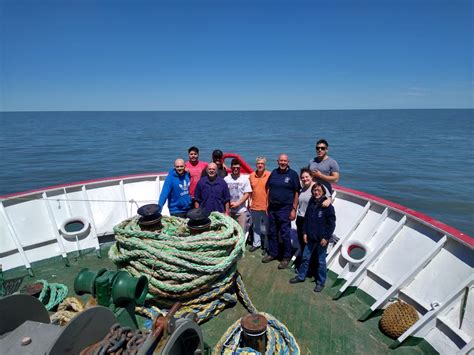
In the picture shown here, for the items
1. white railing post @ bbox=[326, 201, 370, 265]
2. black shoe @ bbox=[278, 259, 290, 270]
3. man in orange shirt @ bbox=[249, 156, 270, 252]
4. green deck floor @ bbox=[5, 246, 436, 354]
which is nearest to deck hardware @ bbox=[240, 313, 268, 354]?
green deck floor @ bbox=[5, 246, 436, 354]

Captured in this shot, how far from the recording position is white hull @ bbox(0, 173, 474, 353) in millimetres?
3008

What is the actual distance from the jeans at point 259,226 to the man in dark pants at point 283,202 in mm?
266

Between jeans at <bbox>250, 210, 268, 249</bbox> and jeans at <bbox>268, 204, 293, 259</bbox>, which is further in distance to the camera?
jeans at <bbox>250, 210, 268, 249</bbox>

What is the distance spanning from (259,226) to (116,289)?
9.44ft

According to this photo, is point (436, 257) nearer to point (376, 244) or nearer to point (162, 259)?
point (376, 244)

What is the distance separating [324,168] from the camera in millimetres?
4207

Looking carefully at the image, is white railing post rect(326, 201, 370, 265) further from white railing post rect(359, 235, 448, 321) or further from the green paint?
the green paint

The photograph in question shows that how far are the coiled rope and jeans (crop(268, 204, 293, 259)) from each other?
0.88m

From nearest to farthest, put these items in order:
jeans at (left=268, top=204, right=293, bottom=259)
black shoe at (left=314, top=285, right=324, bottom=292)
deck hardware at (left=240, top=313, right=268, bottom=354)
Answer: deck hardware at (left=240, top=313, right=268, bottom=354), black shoe at (left=314, top=285, right=324, bottom=292), jeans at (left=268, top=204, right=293, bottom=259)

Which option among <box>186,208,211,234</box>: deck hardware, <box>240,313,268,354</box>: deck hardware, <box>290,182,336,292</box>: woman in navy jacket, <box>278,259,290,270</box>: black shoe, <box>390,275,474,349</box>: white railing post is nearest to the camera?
<box>240,313,268,354</box>: deck hardware

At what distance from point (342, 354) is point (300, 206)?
1741 mm

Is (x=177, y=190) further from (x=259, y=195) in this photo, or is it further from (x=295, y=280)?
(x=295, y=280)

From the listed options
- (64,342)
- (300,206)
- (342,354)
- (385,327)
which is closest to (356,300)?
(385,327)

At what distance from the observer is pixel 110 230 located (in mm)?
5223
